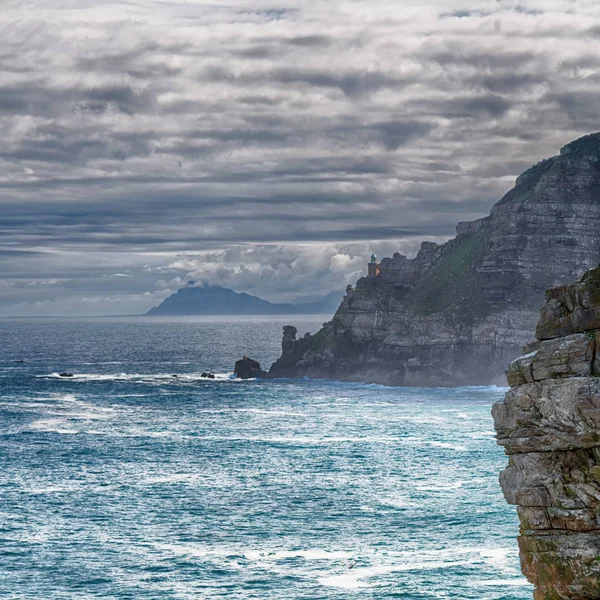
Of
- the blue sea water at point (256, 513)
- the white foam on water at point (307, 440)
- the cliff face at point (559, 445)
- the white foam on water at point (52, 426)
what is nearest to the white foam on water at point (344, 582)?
the blue sea water at point (256, 513)

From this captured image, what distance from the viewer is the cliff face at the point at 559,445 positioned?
32062mm

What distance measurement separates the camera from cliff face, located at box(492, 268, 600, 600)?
3206 cm

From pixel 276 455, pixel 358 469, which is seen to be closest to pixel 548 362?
pixel 358 469

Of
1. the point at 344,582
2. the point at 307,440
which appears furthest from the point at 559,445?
the point at 307,440

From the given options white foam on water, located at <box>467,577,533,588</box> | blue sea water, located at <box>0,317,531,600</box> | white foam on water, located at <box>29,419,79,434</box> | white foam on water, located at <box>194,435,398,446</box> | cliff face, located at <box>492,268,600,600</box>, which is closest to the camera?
cliff face, located at <box>492,268,600,600</box>

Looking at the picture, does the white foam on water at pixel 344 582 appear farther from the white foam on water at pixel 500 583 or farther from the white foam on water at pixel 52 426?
the white foam on water at pixel 52 426

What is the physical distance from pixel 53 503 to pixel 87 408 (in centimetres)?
9444

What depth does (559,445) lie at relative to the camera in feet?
108

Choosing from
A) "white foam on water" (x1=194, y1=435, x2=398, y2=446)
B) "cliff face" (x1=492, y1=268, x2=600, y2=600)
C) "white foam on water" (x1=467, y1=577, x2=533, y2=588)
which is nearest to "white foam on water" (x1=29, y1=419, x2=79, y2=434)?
"white foam on water" (x1=194, y1=435, x2=398, y2=446)

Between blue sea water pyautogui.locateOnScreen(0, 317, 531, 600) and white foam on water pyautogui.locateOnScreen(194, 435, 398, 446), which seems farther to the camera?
white foam on water pyautogui.locateOnScreen(194, 435, 398, 446)

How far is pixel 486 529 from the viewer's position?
8975 cm

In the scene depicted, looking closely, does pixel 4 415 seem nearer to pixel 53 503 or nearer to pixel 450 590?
pixel 53 503

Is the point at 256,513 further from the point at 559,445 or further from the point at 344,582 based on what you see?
the point at 559,445

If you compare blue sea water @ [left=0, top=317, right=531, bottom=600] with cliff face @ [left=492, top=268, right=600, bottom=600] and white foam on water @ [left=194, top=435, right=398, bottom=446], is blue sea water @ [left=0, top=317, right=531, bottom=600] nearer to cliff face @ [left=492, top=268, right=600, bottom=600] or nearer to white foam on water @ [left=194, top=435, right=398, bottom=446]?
white foam on water @ [left=194, top=435, right=398, bottom=446]
